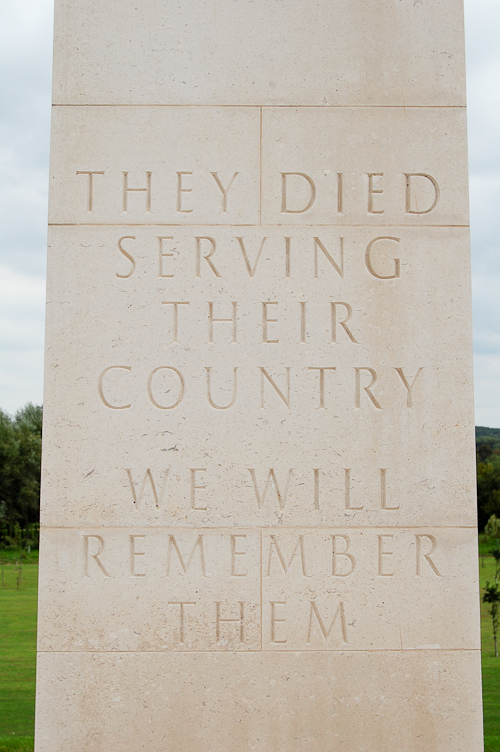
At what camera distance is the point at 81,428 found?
6.23 meters

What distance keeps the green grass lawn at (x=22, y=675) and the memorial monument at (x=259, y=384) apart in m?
10.9

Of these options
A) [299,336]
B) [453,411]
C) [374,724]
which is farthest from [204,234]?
[374,724]

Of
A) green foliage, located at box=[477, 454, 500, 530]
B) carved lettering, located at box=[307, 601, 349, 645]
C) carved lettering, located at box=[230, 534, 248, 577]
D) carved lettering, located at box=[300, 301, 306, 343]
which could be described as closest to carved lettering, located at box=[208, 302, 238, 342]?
carved lettering, located at box=[300, 301, 306, 343]

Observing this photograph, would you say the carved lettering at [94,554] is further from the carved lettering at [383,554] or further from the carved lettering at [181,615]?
the carved lettering at [383,554]

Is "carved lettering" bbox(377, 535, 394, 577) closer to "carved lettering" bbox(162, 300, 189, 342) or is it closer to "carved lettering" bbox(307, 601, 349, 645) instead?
"carved lettering" bbox(307, 601, 349, 645)

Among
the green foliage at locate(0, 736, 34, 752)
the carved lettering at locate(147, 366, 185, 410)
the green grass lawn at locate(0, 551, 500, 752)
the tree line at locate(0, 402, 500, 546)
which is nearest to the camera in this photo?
the carved lettering at locate(147, 366, 185, 410)

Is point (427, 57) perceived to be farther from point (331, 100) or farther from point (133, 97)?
point (133, 97)

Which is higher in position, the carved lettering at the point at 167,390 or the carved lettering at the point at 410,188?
the carved lettering at the point at 410,188

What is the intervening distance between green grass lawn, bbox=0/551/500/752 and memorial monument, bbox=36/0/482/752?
10.9m

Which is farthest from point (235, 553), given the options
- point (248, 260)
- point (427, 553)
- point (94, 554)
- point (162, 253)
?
point (162, 253)

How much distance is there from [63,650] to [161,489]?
64.9 inches

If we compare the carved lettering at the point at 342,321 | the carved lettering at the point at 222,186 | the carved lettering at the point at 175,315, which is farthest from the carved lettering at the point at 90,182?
the carved lettering at the point at 342,321

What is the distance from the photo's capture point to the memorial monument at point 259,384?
6.02 meters

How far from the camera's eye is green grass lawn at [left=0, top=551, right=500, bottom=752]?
1631cm
